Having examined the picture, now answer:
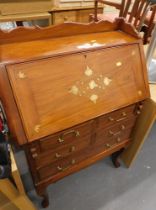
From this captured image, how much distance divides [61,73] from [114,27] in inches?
18.6

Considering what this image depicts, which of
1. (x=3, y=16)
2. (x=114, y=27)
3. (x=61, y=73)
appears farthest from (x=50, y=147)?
(x=3, y=16)

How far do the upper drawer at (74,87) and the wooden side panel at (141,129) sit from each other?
0.42ft

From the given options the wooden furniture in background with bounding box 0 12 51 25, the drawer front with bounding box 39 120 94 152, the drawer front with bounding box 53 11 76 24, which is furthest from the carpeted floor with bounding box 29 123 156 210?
the drawer front with bounding box 53 11 76 24

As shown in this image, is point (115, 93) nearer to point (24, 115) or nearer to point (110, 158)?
point (24, 115)

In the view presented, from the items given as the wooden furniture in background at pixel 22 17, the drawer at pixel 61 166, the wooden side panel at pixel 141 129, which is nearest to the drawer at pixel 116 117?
the wooden side panel at pixel 141 129

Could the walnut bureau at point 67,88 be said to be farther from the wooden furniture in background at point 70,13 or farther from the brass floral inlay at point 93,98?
the wooden furniture in background at point 70,13

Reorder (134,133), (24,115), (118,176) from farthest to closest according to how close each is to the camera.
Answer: (118,176), (134,133), (24,115)

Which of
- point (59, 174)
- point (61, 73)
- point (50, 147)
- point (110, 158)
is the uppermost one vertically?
point (61, 73)

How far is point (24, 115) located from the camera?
0.67 metres

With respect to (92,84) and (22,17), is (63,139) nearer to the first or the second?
(92,84)

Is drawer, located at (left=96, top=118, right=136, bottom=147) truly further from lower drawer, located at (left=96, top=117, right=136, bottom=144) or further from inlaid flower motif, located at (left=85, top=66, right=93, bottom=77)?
inlaid flower motif, located at (left=85, top=66, right=93, bottom=77)

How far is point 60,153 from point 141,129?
1.80 feet

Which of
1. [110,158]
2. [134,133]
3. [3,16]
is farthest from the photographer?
[3,16]

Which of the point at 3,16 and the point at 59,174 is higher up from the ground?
the point at 3,16
